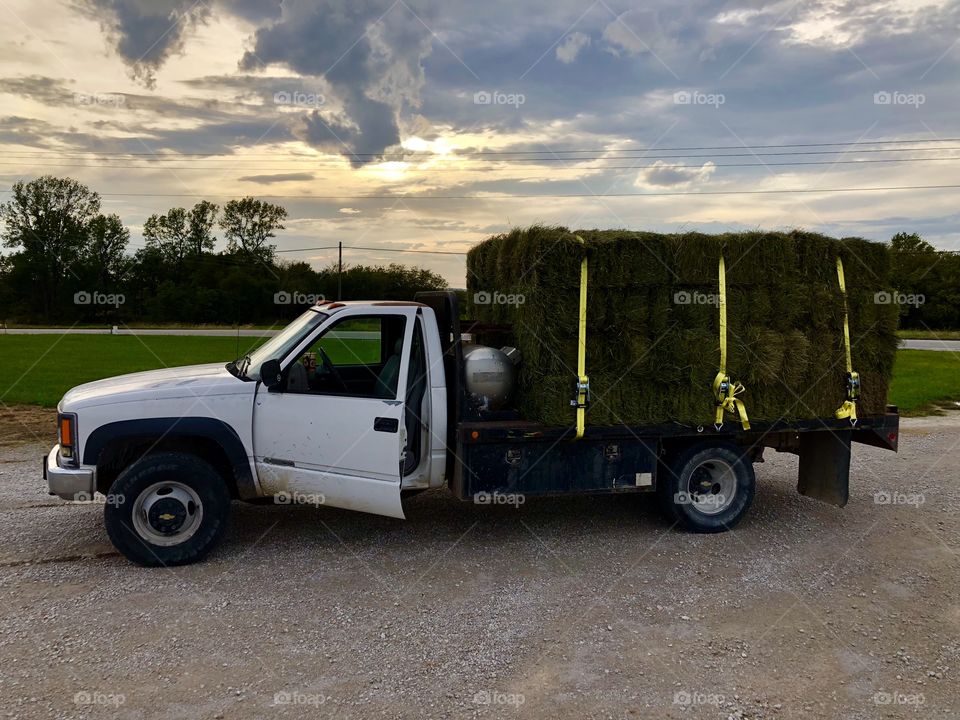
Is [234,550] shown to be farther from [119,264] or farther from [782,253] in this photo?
[119,264]

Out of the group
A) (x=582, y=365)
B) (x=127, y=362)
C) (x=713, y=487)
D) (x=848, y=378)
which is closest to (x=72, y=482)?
(x=582, y=365)

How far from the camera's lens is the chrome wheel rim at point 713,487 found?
660 centimetres

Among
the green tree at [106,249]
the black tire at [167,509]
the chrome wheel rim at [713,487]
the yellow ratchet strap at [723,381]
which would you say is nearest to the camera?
the black tire at [167,509]

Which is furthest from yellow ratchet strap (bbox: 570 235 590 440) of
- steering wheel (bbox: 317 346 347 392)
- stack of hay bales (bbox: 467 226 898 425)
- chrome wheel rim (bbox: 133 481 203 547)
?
chrome wheel rim (bbox: 133 481 203 547)

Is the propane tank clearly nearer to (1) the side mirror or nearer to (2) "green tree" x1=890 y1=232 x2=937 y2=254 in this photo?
(1) the side mirror

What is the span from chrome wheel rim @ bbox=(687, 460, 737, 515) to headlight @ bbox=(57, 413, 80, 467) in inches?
199

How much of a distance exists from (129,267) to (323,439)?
65.2 metres

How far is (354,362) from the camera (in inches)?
271

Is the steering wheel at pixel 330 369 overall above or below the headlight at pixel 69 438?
above

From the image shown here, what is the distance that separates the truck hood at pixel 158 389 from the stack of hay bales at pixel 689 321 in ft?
7.73

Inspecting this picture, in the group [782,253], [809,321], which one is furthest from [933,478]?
[782,253]

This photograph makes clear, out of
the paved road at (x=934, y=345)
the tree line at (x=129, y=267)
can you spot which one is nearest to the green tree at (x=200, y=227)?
the tree line at (x=129, y=267)

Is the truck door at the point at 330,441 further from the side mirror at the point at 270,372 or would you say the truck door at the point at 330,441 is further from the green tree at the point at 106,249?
the green tree at the point at 106,249

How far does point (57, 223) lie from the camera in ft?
216
